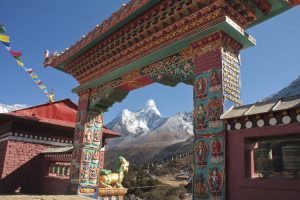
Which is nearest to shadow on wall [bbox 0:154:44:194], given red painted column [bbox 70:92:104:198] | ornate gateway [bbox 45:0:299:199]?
red painted column [bbox 70:92:104:198]

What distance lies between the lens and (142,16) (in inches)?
288

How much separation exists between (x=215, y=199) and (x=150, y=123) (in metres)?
104

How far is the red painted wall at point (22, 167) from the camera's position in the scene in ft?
39.0

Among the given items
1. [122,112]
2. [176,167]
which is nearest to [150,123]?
[122,112]

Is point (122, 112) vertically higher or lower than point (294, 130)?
higher

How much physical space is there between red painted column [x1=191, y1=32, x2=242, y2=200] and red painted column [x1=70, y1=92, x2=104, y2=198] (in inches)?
181

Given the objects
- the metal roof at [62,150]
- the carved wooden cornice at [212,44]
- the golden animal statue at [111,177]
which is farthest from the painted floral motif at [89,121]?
the carved wooden cornice at [212,44]

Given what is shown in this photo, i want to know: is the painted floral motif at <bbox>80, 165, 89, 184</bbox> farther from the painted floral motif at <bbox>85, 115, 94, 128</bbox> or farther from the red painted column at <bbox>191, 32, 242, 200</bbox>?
the red painted column at <bbox>191, 32, 242, 200</bbox>

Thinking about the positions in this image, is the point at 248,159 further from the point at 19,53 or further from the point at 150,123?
the point at 150,123

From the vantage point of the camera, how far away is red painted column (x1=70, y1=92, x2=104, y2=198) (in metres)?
9.05

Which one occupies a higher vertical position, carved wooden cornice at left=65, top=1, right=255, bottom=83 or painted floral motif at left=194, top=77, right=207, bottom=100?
carved wooden cornice at left=65, top=1, right=255, bottom=83

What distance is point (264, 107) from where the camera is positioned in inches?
189

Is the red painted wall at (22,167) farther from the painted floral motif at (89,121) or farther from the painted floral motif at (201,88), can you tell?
the painted floral motif at (201,88)

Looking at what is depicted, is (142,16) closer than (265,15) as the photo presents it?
No
